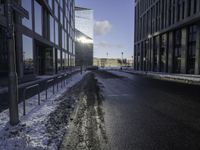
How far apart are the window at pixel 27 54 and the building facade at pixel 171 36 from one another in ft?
79.2

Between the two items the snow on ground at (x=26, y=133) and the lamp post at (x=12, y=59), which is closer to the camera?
the snow on ground at (x=26, y=133)

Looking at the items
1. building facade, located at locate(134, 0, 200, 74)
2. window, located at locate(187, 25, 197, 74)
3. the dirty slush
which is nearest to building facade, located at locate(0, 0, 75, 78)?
the dirty slush

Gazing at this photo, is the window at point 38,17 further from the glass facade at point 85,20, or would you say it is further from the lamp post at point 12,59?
the glass facade at point 85,20

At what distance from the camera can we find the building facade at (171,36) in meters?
31.2

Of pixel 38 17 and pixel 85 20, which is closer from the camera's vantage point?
pixel 38 17

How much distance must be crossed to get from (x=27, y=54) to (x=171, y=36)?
29609 mm

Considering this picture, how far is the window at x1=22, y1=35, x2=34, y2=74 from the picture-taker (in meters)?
18.7

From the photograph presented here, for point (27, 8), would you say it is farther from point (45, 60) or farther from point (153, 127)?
point (153, 127)

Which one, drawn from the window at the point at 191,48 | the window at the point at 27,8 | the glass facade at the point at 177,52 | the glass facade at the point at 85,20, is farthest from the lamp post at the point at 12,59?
the glass facade at the point at 85,20

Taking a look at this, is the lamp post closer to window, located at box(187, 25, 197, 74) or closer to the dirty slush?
the dirty slush

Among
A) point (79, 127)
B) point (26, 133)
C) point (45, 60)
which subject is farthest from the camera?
point (45, 60)

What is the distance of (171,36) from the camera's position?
→ 1518 inches

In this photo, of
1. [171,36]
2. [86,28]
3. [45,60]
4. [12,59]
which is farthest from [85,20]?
[12,59]

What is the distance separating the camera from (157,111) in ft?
24.2
